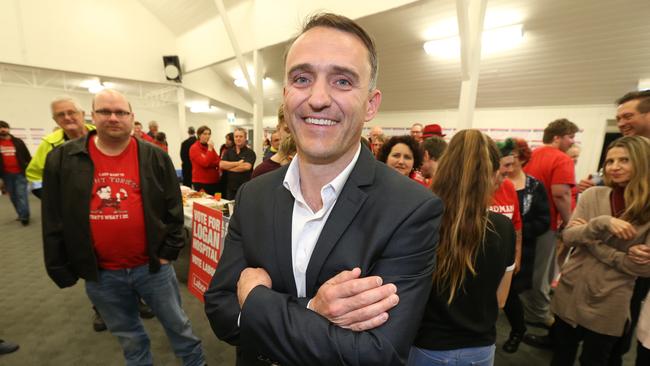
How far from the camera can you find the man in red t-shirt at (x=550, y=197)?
273 centimetres

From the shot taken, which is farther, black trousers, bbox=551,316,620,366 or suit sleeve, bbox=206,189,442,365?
black trousers, bbox=551,316,620,366

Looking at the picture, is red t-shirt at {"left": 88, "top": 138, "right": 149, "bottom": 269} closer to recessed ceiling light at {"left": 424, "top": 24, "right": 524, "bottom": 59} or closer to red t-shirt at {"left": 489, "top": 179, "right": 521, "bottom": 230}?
red t-shirt at {"left": 489, "top": 179, "right": 521, "bottom": 230}

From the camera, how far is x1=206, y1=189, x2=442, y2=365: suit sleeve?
0.73 m

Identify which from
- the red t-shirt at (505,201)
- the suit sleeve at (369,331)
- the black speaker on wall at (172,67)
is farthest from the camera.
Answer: the black speaker on wall at (172,67)

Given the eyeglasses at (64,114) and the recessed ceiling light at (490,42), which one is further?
the recessed ceiling light at (490,42)

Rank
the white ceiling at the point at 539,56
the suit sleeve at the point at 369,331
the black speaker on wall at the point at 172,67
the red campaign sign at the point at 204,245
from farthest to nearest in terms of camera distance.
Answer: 1. the black speaker on wall at the point at 172,67
2. the white ceiling at the point at 539,56
3. the red campaign sign at the point at 204,245
4. the suit sleeve at the point at 369,331

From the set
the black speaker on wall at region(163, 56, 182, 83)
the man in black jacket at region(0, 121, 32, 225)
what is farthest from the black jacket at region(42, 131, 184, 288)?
the black speaker on wall at region(163, 56, 182, 83)

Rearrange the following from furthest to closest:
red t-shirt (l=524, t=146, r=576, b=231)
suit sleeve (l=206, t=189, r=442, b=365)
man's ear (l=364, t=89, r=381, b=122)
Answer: red t-shirt (l=524, t=146, r=576, b=231) < man's ear (l=364, t=89, r=381, b=122) < suit sleeve (l=206, t=189, r=442, b=365)

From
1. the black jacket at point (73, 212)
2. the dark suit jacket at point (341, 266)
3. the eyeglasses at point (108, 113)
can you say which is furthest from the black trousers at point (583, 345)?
the eyeglasses at point (108, 113)

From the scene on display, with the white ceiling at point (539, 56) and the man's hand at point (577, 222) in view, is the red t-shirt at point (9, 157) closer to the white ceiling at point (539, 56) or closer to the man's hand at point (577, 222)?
the white ceiling at point (539, 56)

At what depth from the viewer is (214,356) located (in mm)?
2238

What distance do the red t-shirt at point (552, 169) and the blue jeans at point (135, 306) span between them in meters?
3.31

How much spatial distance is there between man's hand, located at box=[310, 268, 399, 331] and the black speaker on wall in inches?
411

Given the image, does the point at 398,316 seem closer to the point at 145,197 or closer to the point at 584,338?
the point at 145,197
